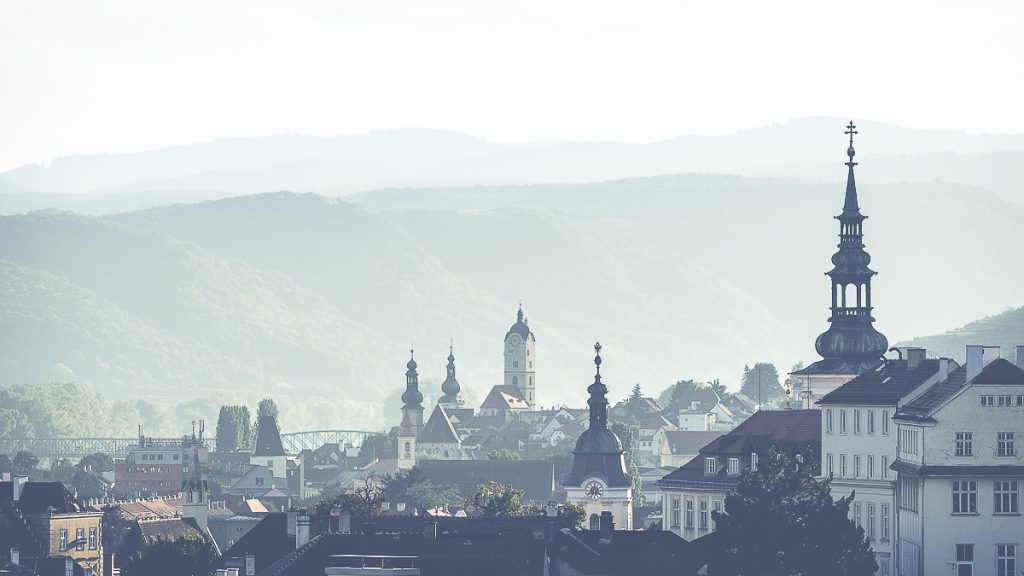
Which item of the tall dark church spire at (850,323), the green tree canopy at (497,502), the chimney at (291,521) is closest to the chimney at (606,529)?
the chimney at (291,521)

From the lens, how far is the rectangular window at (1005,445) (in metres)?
110

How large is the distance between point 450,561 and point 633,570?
6.32 m

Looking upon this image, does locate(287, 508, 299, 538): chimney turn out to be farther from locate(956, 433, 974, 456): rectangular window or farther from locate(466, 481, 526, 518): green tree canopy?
locate(956, 433, 974, 456): rectangular window

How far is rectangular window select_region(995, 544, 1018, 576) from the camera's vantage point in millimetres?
109000

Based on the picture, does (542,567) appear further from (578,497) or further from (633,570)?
(578,497)

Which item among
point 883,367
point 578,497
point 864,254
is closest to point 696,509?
point 883,367

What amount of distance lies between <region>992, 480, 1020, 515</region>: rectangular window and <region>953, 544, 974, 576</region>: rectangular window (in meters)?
1.73

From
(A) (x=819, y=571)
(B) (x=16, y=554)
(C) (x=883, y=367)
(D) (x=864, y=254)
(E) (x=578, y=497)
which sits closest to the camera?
(A) (x=819, y=571)

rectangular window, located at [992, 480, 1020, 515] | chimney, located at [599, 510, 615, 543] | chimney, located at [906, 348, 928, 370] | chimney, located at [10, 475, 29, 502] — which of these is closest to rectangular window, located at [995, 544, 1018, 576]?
rectangular window, located at [992, 480, 1020, 515]

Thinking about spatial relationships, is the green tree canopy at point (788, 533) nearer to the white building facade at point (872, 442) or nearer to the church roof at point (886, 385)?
the white building facade at point (872, 442)

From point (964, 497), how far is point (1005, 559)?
98.7 inches

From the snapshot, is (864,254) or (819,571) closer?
(819,571)

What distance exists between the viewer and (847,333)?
6560 inches

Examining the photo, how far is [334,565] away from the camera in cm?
Answer: 10925
